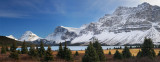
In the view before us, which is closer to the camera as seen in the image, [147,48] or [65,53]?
[147,48]

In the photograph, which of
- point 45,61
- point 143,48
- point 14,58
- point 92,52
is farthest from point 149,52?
point 14,58

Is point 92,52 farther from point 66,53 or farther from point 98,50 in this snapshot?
point 66,53

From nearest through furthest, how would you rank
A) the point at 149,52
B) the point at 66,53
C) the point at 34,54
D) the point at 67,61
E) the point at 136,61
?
the point at 136,61 < the point at 149,52 < the point at 67,61 < the point at 66,53 < the point at 34,54

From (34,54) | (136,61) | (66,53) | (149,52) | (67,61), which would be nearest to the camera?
(136,61)

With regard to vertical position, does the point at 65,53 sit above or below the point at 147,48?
below

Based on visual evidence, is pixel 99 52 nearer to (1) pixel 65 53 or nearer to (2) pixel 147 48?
(1) pixel 65 53

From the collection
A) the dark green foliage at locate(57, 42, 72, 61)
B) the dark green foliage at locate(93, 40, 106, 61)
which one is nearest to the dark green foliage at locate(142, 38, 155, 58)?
the dark green foliage at locate(93, 40, 106, 61)

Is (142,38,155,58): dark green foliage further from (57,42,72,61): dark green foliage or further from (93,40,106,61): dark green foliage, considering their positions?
(57,42,72,61): dark green foliage

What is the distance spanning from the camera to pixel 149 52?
96.5 feet

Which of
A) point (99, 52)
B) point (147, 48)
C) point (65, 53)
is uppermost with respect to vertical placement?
point (147, 48)

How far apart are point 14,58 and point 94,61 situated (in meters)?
22.0

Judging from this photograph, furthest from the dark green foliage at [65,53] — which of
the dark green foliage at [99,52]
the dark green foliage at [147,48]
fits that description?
the dark green foliage at [147,48]

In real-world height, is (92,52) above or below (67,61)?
above

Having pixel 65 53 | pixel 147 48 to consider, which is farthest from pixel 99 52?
pixel 147 48
